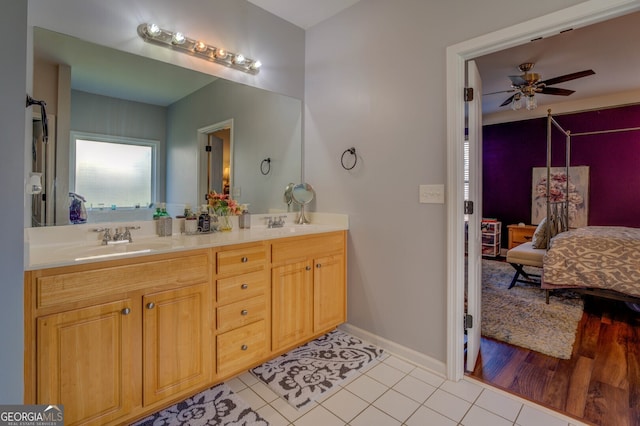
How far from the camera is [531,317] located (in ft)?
9.26

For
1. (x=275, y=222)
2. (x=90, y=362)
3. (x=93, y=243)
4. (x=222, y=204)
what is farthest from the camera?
(x=275, y=222)

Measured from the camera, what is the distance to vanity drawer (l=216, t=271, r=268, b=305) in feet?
5.67

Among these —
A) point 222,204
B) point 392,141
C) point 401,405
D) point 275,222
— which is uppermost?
point 392,141

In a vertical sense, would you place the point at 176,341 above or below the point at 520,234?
below

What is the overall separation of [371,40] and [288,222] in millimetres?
1540

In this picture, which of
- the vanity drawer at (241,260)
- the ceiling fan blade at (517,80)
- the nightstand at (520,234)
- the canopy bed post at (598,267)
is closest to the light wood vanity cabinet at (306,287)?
the vanity drawer at (241,260)

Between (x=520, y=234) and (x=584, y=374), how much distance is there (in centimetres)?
363

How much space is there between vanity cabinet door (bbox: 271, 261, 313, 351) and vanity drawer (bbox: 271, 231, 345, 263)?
6cm

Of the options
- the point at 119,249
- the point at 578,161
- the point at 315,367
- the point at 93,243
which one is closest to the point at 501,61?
the point at 578,161

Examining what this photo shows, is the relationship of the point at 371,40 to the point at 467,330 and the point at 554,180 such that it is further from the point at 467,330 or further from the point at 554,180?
the point at 554,180

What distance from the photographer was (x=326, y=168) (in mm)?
2629

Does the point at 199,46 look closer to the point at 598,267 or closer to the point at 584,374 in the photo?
the point at 584,374

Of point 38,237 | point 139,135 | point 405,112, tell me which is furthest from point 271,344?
point 405,112

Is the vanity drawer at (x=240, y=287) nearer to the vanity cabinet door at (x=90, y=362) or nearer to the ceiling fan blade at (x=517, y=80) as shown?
the vanity cabinet door at (x=90, y=362)
